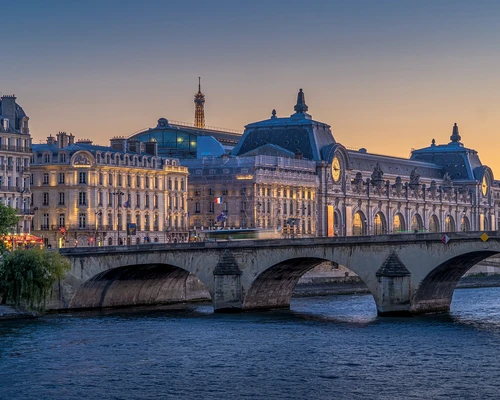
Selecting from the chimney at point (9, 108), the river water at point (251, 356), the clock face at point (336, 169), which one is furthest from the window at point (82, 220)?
the clock face at point (336, 169)

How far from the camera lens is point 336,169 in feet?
622

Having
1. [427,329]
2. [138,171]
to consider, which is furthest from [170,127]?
[427,329]

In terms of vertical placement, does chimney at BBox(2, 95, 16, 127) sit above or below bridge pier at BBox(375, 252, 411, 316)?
above

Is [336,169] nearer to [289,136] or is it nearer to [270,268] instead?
[289,136]

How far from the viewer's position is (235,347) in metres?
80.0

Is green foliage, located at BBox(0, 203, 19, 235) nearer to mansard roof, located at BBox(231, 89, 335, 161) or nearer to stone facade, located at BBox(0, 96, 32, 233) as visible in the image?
stone facade, located at BBox(0, 96, 32, 233)

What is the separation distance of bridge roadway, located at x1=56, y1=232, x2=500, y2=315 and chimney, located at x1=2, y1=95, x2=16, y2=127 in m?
25.8

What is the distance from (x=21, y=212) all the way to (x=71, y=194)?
893 cm

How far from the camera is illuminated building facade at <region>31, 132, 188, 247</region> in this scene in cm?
13862

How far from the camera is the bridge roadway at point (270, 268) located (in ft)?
316

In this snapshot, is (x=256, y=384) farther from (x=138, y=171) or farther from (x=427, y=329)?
(x=138, y=171)

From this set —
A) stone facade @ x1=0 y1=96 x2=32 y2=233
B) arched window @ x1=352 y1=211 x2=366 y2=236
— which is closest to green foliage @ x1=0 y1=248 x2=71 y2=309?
stone facade @ x1=0 y1=96 x2=32 y2=233

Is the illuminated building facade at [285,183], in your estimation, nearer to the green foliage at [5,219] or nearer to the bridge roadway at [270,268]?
the bridge roadway at [270,268]

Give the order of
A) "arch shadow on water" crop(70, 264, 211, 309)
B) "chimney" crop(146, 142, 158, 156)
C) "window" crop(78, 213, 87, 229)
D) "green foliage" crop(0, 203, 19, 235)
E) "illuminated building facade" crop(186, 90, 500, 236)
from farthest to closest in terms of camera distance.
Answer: "illuminated building facade" crop(186, 90, 500, 236) → "chimney" crop(146, 142, 158, 156) → "window" crop(78, 213, 87, 229) → "arch shadow on water" crop(70, 264, 211, 309) → "green foliage" crop(0, 203, 19, 235)
